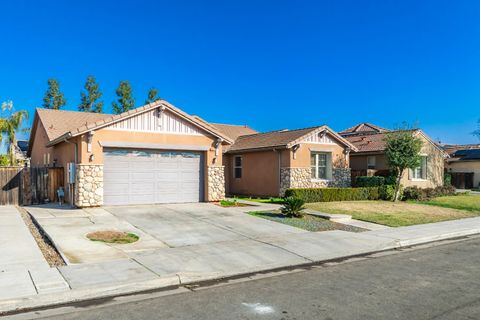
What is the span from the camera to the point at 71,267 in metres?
8.29

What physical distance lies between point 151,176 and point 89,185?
2.81 metres

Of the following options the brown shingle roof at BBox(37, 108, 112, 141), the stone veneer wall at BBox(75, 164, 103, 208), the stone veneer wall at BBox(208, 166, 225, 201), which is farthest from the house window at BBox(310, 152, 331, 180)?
the brown shingle roof at BBox(37, 108, 112, 141)

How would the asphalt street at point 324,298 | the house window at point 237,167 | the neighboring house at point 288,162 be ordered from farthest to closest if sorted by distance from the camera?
1. the house window at point 237,167
2. the neighboring house at point 288,162
3. the asphalt street at point 324,298

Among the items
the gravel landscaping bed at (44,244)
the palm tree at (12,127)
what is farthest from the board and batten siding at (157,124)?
the palm tree at (12,127)

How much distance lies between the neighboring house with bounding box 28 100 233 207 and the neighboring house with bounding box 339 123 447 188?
1268cm

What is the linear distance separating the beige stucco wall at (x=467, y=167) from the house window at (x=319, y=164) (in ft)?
72.7

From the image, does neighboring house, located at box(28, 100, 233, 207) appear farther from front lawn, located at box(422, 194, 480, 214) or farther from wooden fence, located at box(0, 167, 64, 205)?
front lawn, located at box(422, 194, 480, 214)

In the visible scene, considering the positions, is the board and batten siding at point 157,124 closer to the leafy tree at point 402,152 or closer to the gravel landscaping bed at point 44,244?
the gravel landscaping bed at point 44,244

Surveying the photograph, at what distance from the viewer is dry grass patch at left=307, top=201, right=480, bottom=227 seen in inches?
649

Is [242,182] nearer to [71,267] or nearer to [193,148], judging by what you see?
[193,148]

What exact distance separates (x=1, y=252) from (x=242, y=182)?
18.3 metres

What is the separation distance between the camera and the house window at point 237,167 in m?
27.4

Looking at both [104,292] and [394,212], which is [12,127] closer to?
[394,212]

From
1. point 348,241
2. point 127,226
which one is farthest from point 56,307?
point 348,241
